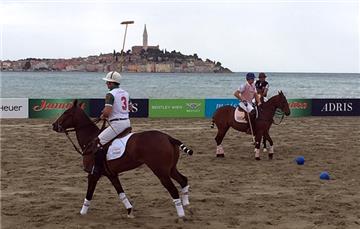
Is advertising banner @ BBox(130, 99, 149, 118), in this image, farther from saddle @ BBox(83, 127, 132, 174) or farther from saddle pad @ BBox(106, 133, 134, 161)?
saddle pad @ BBox(106, 133, 134, 161)

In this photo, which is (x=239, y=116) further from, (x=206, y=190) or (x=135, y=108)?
(x=135, y=108)

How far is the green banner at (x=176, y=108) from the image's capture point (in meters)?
27.5

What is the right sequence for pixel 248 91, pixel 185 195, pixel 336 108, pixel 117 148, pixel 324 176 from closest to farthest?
pixel 117 148, pixel 185 195, pixel 324 176, pixel 248 91, pixel 336 108

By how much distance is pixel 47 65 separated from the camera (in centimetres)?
16112

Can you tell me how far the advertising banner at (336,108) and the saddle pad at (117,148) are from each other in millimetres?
22522

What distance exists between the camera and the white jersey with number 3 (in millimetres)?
8648

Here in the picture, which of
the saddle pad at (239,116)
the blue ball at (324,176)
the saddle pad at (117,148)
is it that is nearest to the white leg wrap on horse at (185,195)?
the saddle pad at (117,148)

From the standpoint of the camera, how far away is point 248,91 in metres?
14.8

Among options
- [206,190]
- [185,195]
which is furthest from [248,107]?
[185,195]

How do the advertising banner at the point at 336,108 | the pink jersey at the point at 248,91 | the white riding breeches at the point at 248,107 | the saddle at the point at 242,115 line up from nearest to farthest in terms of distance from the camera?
the pink jersey at the point at 248,91 < the white riding breeches at the point at 248,107 < the saddle at the point at 242,115 < the advertising banner at the point at 336,108

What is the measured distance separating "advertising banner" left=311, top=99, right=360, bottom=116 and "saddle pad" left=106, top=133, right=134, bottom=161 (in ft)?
73.9

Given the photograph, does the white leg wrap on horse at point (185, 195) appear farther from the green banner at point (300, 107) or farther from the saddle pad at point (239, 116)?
the green banner at point (300, 107)

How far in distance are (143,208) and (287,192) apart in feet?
9.80

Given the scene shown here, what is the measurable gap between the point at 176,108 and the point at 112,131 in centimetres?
1925
